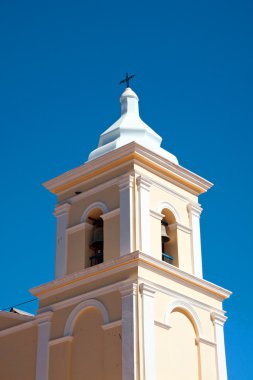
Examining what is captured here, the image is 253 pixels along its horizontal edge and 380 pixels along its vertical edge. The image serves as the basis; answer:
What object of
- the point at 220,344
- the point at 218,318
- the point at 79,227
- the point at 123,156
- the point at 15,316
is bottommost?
the point at 220,344

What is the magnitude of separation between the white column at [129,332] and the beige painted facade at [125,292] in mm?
19

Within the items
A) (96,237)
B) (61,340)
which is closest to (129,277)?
(96,237)

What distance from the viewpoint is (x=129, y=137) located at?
20.5 metres

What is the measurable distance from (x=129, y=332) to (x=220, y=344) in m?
2.81

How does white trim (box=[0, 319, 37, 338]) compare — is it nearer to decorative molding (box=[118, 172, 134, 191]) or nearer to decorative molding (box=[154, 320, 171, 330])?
decorative molding (box=[154, 320, 171, 330])

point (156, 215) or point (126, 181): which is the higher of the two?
point (126, 181)

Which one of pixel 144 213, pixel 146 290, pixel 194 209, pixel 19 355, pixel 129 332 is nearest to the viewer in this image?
pixel 129 332

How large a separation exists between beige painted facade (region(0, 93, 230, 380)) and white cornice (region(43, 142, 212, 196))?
3cm

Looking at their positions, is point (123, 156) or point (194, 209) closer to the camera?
point (123, 156)

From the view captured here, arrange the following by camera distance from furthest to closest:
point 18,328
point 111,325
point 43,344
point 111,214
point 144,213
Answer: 1. point 18,328
2. point 111,214
3. point 43,344
4. point 144,213
5. point 111,325

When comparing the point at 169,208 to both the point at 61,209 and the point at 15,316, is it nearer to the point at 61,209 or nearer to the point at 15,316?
the point at 61,209

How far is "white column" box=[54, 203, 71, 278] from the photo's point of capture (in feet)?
64.4

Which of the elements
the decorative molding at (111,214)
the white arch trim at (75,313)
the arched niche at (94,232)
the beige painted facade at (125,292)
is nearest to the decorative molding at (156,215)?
the beige painted facade at (125,292)

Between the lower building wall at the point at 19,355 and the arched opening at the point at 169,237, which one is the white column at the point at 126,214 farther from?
the lower building wall at the point at 19,355
